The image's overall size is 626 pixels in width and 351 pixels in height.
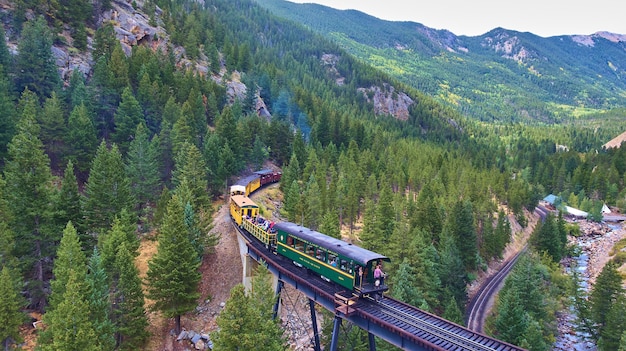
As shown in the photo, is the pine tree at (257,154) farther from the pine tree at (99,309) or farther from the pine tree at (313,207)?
the pine tree at (99,309)

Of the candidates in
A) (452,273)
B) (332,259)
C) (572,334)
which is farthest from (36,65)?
(572,334)

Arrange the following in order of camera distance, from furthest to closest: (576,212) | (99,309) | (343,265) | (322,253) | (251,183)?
(576,212), (251,183), (322,253), (99,309), (343,265)

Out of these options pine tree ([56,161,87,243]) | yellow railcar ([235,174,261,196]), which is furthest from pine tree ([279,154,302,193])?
pine tree ([56,161,87,243])

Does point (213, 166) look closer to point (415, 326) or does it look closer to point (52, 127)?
point (52, 127)

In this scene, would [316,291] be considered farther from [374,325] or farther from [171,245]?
[171,245]

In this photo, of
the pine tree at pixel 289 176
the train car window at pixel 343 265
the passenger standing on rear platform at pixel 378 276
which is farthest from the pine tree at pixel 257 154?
the passenger standing on rear platform at pixel 378 276

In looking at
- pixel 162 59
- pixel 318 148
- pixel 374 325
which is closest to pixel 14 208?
pixel 374 325
